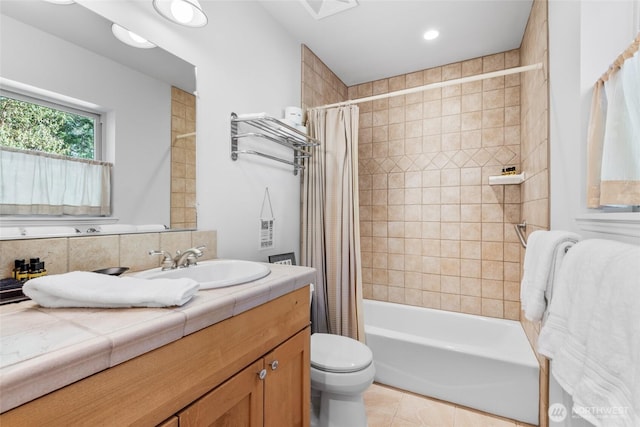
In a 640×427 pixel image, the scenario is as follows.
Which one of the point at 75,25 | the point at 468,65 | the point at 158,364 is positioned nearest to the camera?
the point at 158,364

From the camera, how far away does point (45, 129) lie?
36.3 inches

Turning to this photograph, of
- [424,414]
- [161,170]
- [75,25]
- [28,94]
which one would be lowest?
[424,414]

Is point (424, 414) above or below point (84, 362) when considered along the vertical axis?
below

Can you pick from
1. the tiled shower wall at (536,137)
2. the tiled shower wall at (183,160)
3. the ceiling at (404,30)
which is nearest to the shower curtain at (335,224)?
the ceiling at (404,30)

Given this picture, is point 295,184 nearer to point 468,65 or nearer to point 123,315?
point 123,315

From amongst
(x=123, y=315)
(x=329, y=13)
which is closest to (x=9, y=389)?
(x=123, y=315)

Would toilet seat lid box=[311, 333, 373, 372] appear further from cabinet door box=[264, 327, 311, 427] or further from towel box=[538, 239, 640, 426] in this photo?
towel box=[538, 239, 640, 426]

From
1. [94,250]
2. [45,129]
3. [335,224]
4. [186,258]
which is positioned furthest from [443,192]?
[45,129]

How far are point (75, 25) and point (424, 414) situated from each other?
8.26ft

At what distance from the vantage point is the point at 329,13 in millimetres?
1904

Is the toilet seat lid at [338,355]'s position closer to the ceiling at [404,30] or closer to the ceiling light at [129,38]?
the ceiling light at [129,38]

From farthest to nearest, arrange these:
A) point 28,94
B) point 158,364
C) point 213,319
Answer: point 28,94 → point 213,319 → point 158,364

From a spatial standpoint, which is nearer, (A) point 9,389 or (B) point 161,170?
(A) point 9,389

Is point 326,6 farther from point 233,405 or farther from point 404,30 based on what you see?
point 233,405
